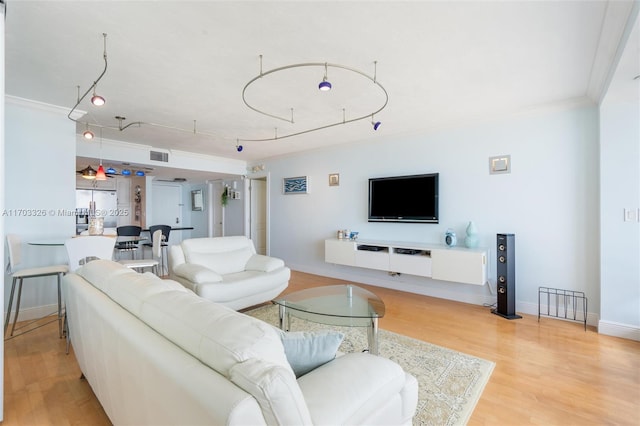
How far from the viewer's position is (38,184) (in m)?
3.48

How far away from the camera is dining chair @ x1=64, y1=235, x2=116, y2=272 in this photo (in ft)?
9.21

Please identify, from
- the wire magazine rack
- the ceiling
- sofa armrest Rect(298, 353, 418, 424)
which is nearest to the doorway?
the ceiling

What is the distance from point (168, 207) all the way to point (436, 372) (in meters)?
8.38

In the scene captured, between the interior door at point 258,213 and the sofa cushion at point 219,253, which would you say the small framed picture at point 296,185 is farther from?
the sofa cushion at point 219,253

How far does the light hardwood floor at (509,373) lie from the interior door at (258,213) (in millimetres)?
4444

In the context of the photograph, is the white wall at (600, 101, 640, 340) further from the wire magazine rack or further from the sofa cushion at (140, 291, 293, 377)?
the sofa cushion at (140, 291, 293, 377)

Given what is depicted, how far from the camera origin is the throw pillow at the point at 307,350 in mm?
1217

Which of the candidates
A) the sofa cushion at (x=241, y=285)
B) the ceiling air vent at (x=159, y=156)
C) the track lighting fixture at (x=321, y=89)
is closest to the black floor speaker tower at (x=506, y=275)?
the track lighting fixture at (x=321, y=89)

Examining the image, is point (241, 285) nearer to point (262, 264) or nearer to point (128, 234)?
point (262, 264)

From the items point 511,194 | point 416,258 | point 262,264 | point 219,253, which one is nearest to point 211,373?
point 262,264

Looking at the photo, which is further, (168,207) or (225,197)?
(168,207)

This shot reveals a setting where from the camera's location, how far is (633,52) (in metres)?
2.02

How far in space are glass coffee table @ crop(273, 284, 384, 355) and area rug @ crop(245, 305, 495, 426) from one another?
40cm

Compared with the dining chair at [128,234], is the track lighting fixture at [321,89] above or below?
above
